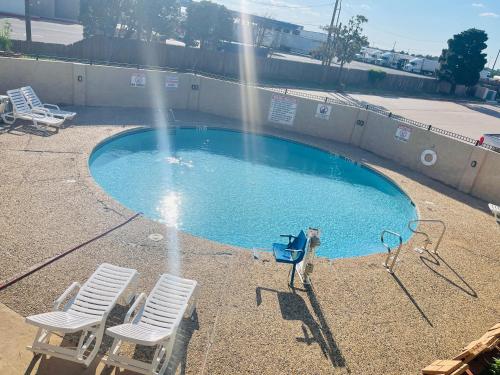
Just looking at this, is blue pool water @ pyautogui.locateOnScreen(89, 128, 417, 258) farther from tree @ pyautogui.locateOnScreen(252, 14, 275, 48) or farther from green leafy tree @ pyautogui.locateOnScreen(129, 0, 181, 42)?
tree @ pyautogui.locateOnScreen(252, 14, 275, 48)

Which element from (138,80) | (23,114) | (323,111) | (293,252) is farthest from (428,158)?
(23,114)

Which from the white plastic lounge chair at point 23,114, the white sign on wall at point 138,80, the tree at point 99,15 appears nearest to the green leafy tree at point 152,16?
the tree at point 99,15

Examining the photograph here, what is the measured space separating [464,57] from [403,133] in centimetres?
3580

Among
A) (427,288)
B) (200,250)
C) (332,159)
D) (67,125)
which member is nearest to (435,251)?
(427,288)

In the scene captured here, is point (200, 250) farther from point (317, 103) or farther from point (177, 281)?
point (317, 103)

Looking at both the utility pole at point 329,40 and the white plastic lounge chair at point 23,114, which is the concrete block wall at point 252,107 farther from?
the utility pole at point 329,40

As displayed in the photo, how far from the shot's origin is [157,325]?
6281 mm

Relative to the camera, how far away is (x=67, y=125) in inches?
643

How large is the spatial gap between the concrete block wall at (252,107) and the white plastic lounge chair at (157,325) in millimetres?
13416

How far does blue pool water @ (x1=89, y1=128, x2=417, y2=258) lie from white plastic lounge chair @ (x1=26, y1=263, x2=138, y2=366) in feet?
14.9

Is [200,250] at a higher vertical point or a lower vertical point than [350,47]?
lower

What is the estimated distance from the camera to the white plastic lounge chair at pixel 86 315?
5.66m

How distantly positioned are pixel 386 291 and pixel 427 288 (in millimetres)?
1131

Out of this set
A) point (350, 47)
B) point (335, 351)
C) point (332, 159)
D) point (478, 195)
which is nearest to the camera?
point (335, 351)
